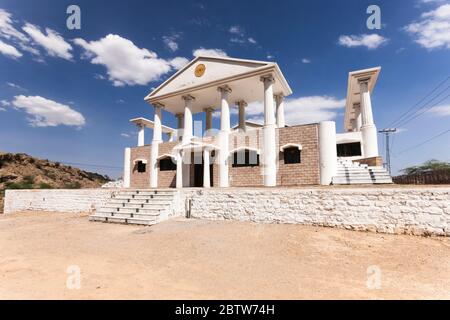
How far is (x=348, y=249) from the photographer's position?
6.14 metres

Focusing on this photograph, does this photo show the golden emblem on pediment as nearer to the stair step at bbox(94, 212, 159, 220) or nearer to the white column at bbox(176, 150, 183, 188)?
the white column at bbox(176, 150, 183, 188)

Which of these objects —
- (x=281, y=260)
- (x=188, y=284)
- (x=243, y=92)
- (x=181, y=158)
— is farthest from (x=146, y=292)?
(x=243, y=92)

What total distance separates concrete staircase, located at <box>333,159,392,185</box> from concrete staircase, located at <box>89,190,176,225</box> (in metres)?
9.58

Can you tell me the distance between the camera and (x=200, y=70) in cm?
1839

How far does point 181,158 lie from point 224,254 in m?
12.2

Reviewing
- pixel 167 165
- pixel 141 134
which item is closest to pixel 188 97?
pixel 167 165

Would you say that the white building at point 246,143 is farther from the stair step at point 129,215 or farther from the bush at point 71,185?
the bush at point 71,185

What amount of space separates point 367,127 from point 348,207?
41.0ft

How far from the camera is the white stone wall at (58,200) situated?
14.4 metres

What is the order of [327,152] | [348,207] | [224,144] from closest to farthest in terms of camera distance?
[348,207], [327,152], [224,144]

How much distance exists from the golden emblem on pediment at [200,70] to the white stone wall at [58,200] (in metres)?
11.3

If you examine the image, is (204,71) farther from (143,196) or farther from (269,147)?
(143,196)

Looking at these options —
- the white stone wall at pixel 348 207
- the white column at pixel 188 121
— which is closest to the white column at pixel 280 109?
the white column at pixel 188 121

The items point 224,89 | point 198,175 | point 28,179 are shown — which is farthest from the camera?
point 28,179
